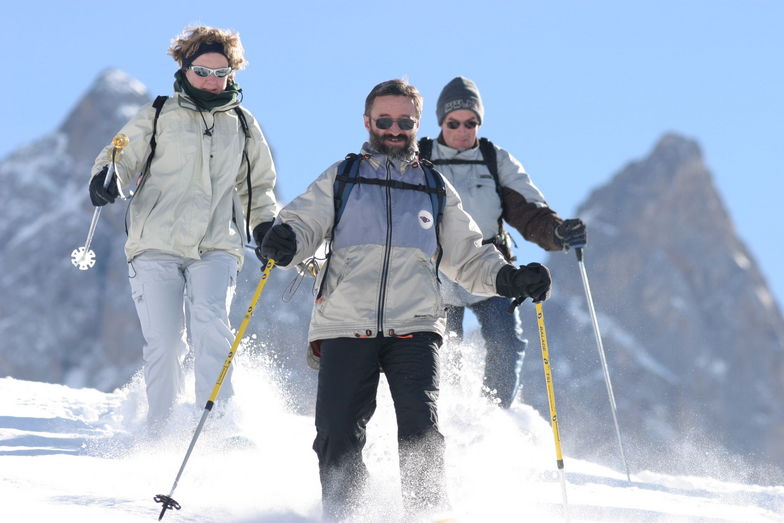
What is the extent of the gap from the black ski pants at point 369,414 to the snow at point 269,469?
158mm

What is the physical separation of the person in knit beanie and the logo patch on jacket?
7.45ft

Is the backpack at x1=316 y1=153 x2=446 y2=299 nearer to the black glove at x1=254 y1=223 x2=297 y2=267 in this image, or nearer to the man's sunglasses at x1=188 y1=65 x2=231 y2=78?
the black glove at x1=254 y1=223 x2=297 y2=267

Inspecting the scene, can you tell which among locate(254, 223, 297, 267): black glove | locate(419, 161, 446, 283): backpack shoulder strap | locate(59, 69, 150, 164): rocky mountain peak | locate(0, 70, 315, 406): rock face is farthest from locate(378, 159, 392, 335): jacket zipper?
locate(59, 69, 150, 164): rocky mountain peak

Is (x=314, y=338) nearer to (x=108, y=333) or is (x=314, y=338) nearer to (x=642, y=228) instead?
(x=108, y=333)

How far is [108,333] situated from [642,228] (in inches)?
3389

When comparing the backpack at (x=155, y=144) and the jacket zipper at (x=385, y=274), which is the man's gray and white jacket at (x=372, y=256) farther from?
the backpack at (x=155, y=144)

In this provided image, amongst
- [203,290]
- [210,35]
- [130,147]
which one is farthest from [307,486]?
[210,35]

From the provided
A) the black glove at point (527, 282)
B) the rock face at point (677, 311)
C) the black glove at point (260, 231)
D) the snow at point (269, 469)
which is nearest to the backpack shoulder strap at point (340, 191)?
the black glove at point (527, 282)

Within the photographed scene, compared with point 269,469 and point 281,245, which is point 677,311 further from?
point 281,245

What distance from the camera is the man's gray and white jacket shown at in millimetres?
4395

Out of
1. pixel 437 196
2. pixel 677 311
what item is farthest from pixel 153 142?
pixel 677 311

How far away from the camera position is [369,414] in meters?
4.39

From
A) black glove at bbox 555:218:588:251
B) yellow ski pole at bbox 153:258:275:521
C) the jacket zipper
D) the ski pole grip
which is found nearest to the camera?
yellow ski pole at bbox 153:258:275:521

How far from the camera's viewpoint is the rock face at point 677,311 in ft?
452
